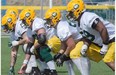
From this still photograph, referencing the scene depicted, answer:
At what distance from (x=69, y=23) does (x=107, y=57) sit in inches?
74.5

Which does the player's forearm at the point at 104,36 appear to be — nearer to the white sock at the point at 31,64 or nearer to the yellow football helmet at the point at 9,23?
the white sock at the point at 31,64

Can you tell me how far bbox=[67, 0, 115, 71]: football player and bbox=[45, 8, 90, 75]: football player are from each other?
18cm

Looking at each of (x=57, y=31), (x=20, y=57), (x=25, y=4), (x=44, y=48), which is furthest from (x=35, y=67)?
(x=25, y=4)

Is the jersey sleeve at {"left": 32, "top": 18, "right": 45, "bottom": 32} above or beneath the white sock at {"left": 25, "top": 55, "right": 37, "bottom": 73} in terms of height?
above

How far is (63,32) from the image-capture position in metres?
9.38

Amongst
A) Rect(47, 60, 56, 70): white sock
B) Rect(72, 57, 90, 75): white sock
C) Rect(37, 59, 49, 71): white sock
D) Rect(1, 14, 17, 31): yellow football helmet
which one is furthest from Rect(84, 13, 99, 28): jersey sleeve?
Rect(1, 14, 17, 31): yellow football helmet

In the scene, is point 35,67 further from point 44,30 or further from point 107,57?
point 107,57

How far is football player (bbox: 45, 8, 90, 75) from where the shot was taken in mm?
9266

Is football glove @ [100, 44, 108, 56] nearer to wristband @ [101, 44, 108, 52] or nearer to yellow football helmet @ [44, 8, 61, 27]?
wristband @ [101, 44, 108, 52]

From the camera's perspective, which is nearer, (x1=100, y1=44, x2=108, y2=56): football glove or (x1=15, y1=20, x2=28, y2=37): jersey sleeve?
(x1=100, y1=44, x2=108, y2=56): football glove

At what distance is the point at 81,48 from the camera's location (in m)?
9.23

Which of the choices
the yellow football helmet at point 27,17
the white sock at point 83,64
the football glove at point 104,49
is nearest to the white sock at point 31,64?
the yellow football helmet at point 27,17

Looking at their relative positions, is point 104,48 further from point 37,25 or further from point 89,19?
point 37,25

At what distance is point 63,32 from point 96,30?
2.45 feet
